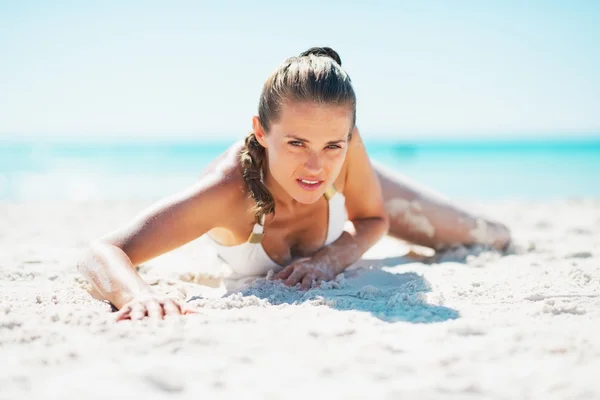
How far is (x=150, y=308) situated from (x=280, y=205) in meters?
1.10

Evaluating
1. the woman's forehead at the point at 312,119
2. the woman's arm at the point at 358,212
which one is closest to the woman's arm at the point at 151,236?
the woman's forehead at the point at 312,119

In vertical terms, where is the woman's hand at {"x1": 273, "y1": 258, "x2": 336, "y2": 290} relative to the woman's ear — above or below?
below

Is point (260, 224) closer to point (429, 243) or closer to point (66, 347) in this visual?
point (66, 347)

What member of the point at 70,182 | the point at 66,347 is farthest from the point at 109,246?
the point at 70,182

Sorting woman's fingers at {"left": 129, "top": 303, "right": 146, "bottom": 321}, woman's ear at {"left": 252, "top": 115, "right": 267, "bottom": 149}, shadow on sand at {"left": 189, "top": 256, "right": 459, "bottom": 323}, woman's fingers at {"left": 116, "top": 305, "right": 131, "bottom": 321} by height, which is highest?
woman's ear at {"left": 252, "top": 115, "right": 267, "bottom": 149}

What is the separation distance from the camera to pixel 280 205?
2.93 metres

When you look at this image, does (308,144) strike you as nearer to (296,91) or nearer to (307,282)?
(296,91)

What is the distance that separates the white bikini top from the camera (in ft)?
9.41

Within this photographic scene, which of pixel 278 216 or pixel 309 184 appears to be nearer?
pixel 309 184

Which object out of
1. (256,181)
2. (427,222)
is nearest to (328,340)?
(256,181)

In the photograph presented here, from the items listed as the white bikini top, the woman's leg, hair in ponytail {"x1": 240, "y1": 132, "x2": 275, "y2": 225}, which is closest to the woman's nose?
hair in ponytail {"x1": 240, "y1": 132, "x2": 275, "y2": 225}

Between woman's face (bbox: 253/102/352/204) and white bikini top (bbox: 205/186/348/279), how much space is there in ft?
1.37

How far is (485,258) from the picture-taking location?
3.56 metres

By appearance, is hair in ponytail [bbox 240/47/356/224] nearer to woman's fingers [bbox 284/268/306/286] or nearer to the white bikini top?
the white bikini top
